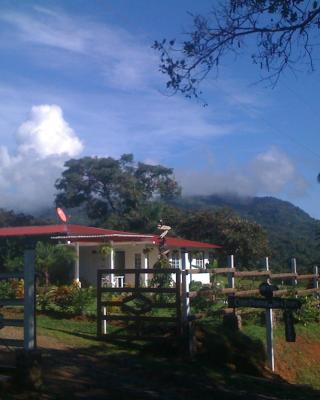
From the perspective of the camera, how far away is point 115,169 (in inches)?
2295

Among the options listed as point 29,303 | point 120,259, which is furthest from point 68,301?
point 120,259

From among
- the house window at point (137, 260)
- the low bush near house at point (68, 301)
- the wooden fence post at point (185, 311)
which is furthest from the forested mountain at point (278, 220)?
the wooden fence post at point (185, 311)

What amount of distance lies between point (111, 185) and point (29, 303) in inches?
1956

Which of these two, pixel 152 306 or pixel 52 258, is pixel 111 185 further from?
pixel 152 306

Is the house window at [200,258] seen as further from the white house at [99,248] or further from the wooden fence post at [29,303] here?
the wooden fence post at [29,303]

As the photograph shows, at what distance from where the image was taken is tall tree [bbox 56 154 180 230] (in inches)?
2251

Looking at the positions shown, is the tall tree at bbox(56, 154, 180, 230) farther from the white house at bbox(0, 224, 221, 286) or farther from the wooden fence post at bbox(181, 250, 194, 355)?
the wooden fence post at bbox(181, 250, 194, 355)

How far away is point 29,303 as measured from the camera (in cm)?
834

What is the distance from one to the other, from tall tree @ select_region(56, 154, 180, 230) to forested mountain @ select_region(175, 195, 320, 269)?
605cm

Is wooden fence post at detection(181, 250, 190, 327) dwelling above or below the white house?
below

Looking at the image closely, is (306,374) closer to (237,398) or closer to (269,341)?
(269,341)

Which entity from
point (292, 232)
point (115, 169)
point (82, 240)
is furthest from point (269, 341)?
point (292, 232)

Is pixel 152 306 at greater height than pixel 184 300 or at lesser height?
lesser

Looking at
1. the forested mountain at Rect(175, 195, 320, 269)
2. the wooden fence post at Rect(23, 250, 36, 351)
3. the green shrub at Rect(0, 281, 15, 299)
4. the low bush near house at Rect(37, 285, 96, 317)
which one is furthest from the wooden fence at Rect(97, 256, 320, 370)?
the forested mountain at Rect(175, 195, 320, 269)
